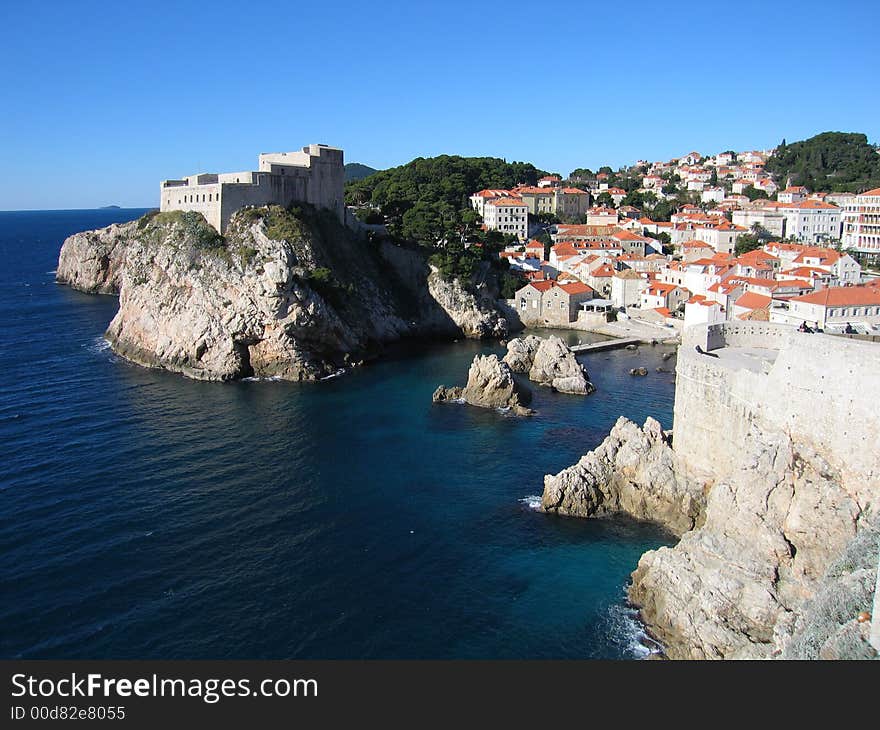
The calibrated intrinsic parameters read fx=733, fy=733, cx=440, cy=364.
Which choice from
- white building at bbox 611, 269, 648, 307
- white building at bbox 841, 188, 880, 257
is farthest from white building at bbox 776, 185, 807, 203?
white building at bbox 611, 269, 648, 307

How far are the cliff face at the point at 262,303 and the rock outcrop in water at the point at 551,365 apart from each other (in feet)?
35.4

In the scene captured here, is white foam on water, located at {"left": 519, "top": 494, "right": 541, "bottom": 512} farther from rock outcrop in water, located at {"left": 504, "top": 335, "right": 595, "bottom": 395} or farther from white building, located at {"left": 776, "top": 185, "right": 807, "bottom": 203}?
white building, located at {"left": 776, "top": 185, "right": 807, "bottom": 203}

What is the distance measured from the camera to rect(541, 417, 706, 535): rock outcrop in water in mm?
24688

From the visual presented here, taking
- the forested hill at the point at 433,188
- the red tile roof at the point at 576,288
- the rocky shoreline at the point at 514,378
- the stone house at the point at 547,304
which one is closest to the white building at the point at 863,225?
the red tile roof at the point at 576,288

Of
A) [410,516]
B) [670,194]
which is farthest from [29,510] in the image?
[670,194]

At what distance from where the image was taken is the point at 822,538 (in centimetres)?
1794

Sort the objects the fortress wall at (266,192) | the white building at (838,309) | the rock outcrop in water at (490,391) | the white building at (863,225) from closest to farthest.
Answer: the rock outcrop in water at (490,391), the white building at (838,309), the fortress wall at (266,192), the white building at (863,225)

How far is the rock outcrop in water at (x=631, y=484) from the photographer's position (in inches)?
972

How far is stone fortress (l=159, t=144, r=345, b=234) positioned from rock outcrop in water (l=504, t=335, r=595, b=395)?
21709mm

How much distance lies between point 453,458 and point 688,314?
25178 mm

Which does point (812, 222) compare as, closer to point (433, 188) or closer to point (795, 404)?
point (433, 188)

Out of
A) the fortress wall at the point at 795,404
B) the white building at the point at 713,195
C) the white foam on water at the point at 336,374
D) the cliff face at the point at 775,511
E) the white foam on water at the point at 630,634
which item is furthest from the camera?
the white building at the point at 713,195

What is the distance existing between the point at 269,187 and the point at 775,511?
145ft

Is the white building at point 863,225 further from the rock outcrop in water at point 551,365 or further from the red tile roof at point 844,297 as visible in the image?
the rock outcrop in water at point 551,365
